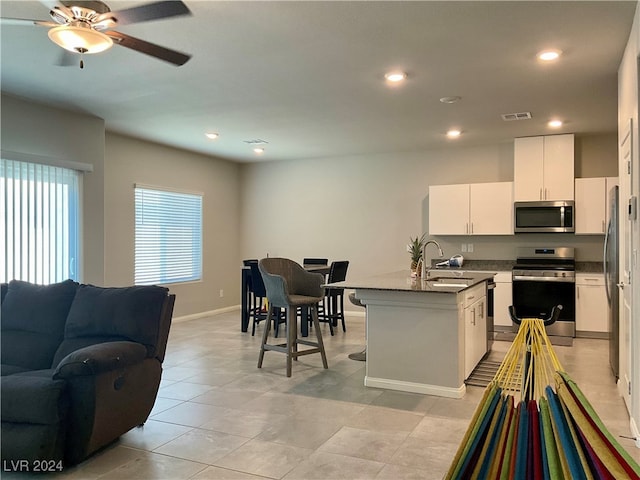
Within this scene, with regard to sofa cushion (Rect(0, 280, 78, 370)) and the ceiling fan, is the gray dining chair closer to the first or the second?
sofa cushion (Rect(0, 280, 78, 370))

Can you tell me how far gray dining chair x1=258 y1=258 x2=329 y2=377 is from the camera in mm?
4508

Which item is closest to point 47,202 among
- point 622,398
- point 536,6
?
point 536,6

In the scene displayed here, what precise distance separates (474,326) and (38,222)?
14.5 ft

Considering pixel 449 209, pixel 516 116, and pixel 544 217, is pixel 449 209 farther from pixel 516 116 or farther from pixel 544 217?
pixel 516 116

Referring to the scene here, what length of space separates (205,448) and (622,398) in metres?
3.16

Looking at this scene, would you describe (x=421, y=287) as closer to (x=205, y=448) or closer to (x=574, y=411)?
(x=205, y=448)

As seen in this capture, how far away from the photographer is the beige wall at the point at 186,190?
22.0ft

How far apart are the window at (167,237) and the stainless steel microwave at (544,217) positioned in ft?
16.1

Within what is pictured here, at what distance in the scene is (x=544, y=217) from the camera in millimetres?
6613

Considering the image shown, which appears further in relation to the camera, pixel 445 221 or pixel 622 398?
pixel 445 221

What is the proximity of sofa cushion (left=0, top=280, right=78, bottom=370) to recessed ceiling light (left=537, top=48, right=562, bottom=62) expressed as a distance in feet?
12.3

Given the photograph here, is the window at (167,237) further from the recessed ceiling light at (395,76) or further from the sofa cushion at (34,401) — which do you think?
the sofa cushion at (34,401)

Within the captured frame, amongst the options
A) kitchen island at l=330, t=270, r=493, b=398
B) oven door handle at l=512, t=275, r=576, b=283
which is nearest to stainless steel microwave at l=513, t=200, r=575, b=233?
oven door handle at l=512, t=275, r=576, b=283

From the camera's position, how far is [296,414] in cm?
361
